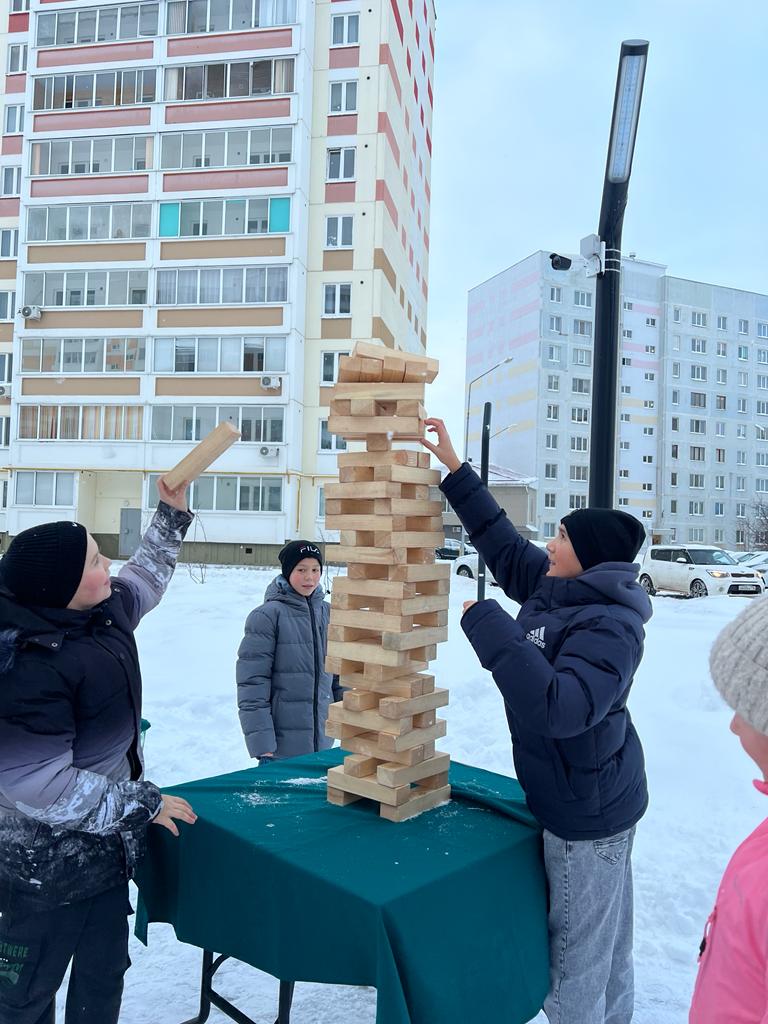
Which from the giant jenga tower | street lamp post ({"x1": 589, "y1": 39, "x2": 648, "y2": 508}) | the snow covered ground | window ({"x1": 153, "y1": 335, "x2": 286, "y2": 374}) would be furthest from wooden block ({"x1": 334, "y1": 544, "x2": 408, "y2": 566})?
window ({"x1": 153, "y1": 335, "x2": 286, "y2": 374})

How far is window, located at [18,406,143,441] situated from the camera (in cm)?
2873

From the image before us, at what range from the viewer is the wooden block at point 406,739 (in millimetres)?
2398

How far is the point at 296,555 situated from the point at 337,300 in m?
25.9

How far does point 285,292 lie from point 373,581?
88.4 feet

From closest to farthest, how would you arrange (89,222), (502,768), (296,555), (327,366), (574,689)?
(574,689), (296,555), (502,768), (327,366), (89,222)

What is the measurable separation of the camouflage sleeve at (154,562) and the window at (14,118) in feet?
119

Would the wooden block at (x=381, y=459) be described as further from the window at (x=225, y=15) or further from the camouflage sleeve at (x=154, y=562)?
the window at (x=225, y=15)

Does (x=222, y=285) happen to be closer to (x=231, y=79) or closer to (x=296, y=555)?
(x=231, y=79)

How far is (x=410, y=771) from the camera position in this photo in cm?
243

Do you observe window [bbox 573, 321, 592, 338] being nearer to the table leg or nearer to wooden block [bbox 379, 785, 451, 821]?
wooden block [bbox 379, 785, 451, 821]

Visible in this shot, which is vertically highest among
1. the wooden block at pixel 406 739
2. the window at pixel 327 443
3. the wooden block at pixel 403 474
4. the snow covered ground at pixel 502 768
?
the window at pixel 327 443

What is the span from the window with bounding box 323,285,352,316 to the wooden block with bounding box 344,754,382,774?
27.2 m

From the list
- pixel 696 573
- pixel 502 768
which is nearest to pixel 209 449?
pixel 502 768

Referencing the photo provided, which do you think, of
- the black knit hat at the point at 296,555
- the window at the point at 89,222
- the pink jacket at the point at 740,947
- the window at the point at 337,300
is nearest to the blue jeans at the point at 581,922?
the pink jacket at the point at 740,947
